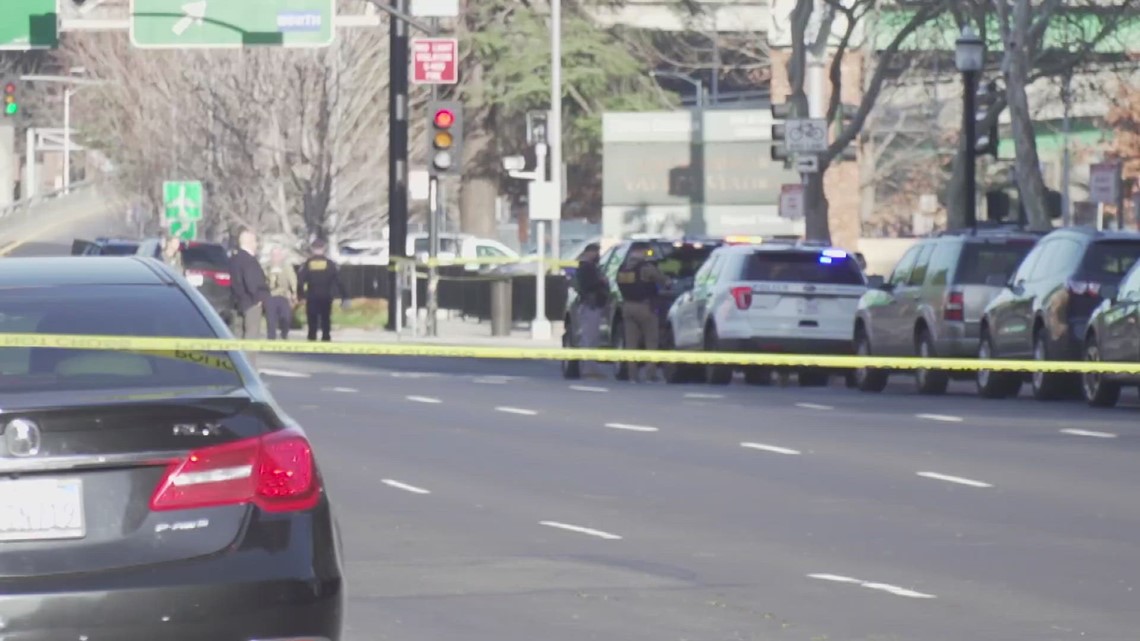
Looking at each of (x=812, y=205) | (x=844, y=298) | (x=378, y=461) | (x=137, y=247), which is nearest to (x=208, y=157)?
(x=137, y=247)

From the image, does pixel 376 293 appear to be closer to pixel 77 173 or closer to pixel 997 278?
pixel 997 278

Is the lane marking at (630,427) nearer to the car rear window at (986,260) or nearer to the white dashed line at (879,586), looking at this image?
the car rear window at (986,260)

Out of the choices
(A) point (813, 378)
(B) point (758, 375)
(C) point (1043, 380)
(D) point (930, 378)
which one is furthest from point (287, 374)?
(C) point (1043, 380)

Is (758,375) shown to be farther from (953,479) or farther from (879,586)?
(879,586)

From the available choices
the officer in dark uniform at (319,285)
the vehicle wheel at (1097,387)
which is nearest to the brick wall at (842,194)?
the officer in dark uniform at (319,285)

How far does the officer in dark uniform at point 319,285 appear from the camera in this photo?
3750cm

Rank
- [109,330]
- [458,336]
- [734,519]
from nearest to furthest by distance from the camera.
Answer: [109,330] < [734,519] < [458,336]

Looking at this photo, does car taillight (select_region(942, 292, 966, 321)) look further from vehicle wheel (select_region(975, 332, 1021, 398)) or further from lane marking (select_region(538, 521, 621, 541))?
lane marking (select_region(538, 521, 621, 541))

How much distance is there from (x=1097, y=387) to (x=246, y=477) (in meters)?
16.8

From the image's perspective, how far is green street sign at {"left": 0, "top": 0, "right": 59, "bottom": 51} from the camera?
143 ft

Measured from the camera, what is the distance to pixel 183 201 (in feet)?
182

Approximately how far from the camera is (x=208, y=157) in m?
57.8

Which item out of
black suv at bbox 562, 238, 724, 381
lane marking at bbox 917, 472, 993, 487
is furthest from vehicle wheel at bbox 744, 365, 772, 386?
lane marking at bbox 917, 472, 993, 487

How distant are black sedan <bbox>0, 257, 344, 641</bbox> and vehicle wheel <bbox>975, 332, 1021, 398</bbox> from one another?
59.8ft
